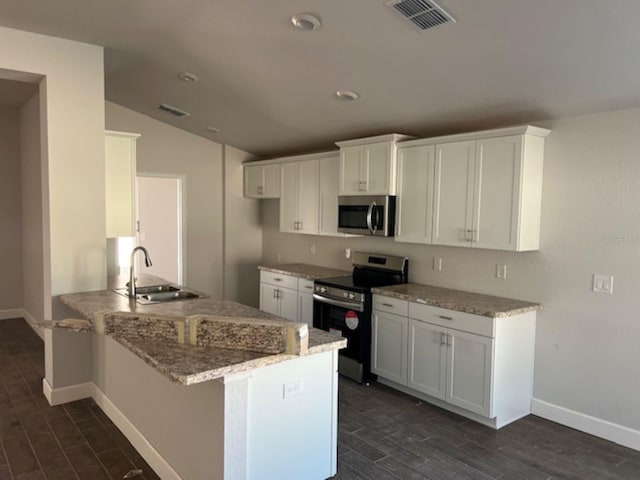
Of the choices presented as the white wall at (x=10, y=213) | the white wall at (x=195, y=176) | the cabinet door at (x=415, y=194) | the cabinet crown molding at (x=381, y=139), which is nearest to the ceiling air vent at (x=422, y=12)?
the cabinet door at (x=415, y=194)

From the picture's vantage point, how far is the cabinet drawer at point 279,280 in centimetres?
526

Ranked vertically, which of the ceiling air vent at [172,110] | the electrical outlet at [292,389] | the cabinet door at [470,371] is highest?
the ceiling air vent at [172,110]

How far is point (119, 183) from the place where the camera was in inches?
170

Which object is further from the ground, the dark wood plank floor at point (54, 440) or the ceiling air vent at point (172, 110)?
the ceiling air vent at point (172, 110)

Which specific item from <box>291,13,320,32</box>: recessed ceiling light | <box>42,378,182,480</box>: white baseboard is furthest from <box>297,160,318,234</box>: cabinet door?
<box>42,378,182,480</box>: white baseboard

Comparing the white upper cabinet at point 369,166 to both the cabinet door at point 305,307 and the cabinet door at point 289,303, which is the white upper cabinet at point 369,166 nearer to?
the cabinet door at point 305,307

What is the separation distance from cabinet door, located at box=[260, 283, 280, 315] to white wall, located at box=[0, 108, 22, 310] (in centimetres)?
341

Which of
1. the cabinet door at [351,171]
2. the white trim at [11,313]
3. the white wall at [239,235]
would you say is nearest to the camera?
the cabinet door at [351,171]

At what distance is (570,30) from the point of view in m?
2.48

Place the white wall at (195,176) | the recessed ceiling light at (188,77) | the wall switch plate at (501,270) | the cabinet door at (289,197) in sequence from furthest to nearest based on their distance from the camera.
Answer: the white wall at (195,176) < the cabinet door at (289,197) < the recessed ceiling light at (188,77) < the wall switch plate at (501,270)

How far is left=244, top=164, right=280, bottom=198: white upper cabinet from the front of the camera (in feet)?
19.7

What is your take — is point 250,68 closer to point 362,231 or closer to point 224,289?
point 362,231

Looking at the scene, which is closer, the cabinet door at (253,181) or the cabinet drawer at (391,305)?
the cabinet drawer at (391,305)

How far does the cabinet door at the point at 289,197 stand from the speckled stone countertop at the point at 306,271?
1.49 ft
